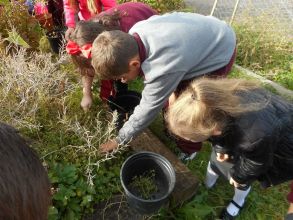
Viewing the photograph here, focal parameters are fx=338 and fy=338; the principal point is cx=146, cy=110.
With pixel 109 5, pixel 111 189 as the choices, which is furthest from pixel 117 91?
pixel 111 189

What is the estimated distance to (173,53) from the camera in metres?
2.34

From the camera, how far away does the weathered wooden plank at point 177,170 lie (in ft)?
9.26

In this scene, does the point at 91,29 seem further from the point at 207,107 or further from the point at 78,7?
the point at 207,107

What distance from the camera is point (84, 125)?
2.92 meters

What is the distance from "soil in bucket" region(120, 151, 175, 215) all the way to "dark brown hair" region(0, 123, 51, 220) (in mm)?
1630

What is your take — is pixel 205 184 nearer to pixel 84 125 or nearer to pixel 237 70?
pixel 84 125

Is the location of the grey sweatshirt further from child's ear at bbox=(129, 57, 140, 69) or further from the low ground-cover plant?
the low ground-cover plant

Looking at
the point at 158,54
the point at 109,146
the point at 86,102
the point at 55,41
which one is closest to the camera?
the point at 158,54

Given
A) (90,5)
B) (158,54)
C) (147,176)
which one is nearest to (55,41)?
(90,5)

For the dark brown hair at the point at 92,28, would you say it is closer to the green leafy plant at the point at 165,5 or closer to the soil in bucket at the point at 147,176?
the soil in bucket at the point at 147,176

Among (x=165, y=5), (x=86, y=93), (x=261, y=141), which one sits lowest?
(x=165, y=5)

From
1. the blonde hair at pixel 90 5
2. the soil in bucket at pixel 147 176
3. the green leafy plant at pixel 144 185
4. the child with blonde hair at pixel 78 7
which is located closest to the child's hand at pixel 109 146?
the soil in bucket at pixel 147 176

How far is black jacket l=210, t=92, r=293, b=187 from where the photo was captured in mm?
2078

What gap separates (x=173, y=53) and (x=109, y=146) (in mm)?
896
